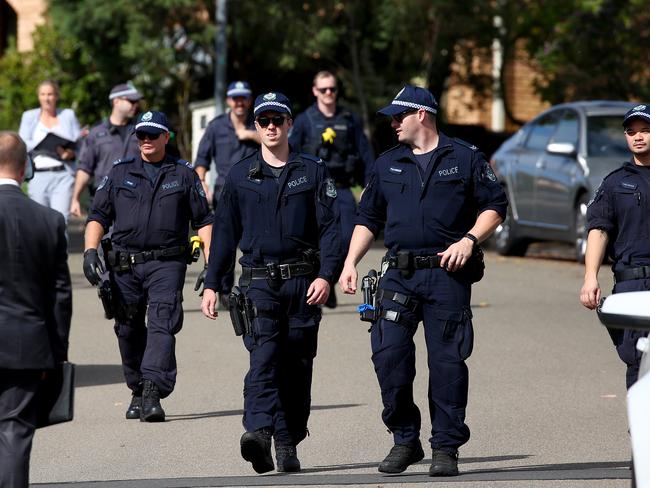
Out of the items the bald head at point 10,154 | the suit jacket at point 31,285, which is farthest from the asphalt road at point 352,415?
the bald head at point 10,154

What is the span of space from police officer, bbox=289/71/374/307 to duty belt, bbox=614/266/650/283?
5.51m

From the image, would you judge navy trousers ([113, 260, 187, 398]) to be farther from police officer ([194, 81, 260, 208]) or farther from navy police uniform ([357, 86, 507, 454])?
police officer ([194, 81, 260, 208])

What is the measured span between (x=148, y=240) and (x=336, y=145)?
3.75 m

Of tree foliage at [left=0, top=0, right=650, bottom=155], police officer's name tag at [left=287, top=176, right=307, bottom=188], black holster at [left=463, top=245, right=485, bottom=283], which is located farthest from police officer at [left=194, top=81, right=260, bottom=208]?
tree foliage at [left=0, top=0, right=650, bottom=155]

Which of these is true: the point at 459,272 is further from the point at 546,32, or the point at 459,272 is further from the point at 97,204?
the point at 546,32

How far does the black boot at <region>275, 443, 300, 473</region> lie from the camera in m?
7.96

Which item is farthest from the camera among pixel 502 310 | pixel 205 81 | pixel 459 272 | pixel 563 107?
pixel 205 81

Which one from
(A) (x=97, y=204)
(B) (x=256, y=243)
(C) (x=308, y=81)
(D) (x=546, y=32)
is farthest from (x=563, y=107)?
(C) (x=308, y=81)

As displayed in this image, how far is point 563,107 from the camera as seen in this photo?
762 inches

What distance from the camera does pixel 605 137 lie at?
60.4 ft

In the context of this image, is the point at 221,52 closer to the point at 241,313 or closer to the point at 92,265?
the point at 92,265

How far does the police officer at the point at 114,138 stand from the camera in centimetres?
1264

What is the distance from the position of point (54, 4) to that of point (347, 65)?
20.0 ft

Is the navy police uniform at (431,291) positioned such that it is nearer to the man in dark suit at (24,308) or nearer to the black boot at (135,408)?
the man in dark suit at (24,308)
